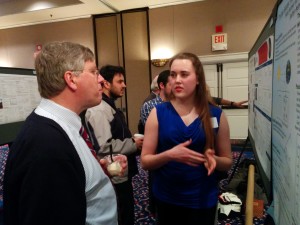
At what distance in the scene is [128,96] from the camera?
6566mm

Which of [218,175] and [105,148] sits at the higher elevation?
[105,148]

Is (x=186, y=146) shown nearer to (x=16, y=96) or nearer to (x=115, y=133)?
(x=115, y=133)

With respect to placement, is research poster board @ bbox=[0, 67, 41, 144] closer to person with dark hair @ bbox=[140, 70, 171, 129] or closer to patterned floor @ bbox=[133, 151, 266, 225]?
person with dark hair @ bbox=[140, 70, 171, 129]

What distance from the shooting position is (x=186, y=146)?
1.32 metres

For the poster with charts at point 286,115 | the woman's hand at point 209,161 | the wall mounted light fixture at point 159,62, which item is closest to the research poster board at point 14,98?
the woman's hand at point 209,161

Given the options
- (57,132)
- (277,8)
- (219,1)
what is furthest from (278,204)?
(219,1)

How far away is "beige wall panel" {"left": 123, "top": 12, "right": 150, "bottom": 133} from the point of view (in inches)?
246

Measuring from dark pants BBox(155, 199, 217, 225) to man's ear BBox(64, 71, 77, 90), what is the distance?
0.90 metres

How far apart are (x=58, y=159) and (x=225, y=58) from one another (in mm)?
5450

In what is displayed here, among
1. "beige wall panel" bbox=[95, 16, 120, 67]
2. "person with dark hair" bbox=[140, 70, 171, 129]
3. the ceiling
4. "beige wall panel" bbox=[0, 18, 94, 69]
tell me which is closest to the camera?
"person with dark hair" bbox=[140, 70, 171, 129]

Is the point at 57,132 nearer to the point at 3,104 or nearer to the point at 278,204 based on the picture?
the point at 278,204

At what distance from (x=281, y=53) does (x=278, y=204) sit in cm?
65

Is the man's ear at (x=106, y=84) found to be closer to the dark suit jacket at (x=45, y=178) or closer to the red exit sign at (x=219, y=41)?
the dark suit jacket at (x=45, y=178)

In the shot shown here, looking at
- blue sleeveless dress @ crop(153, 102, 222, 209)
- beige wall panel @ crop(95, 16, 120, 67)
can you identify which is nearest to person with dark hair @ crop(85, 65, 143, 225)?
blue sleeveless dress @ crop(153, 102, 222, 209)
